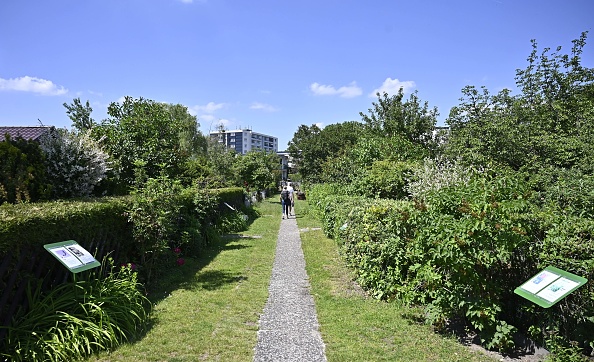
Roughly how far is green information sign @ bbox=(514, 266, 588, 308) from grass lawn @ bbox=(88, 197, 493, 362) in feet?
2.96

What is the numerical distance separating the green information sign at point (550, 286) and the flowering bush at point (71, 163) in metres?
7.88

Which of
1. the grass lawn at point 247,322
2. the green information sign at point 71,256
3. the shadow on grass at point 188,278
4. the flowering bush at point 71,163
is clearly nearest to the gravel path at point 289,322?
the grass lawn at point 247,322

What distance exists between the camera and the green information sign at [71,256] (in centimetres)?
421

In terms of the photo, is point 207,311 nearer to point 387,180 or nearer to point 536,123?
point 387,180

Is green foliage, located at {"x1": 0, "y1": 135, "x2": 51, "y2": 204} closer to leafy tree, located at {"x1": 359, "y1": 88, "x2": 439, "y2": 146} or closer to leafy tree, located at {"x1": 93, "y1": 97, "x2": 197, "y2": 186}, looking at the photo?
leafy tree, located at {"x1": 93, "y1": 97, "x2": 197, "y2": 186}

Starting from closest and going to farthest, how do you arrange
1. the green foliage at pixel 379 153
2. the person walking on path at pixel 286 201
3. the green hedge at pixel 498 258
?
the green hedge at pixel 498 258
the green foliage at pixel 379 153
the person walking on path at pixel 286 201

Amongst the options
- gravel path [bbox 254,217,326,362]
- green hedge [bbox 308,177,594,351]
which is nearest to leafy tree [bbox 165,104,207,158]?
gravel path [bbox 254,217,326,362]

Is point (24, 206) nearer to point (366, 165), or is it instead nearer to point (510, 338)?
point (510, 338)

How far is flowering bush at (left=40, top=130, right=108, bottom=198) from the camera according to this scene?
7.62m

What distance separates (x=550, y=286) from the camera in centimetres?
368

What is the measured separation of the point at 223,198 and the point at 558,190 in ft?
37.2

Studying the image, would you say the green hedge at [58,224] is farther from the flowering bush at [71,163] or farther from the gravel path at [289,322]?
the gravel path at [289,322]

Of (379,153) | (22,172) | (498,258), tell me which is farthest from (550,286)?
(379,153)

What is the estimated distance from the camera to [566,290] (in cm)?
348
